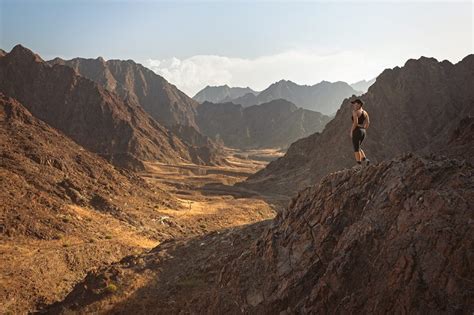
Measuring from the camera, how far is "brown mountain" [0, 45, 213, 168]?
87625 millimetres

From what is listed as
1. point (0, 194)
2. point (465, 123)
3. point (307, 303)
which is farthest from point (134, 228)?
A: point (465, 123)

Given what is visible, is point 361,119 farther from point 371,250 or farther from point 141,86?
point 141,86

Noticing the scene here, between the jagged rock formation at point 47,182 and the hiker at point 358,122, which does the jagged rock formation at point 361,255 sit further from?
the jagged rock formation at point 47,182

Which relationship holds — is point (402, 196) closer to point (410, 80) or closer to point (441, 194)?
point (441, 194)

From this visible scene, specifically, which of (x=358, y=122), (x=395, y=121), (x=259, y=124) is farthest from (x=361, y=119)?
(x=259, y=124)

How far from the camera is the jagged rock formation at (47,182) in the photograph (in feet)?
81.5

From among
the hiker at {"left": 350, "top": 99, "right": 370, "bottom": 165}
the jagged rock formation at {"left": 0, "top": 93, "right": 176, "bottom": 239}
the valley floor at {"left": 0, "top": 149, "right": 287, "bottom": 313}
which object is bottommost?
the valley floor at {"left": 0, "top": 149, "right": 287, "bottom": 313}

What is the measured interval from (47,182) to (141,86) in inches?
5444

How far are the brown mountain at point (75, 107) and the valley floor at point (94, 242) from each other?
4127cm

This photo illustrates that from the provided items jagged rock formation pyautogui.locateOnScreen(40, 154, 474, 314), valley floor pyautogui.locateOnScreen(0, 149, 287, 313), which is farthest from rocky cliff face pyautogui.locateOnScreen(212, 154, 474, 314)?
valley floor pyautogui.locateOnScreen(0, 149, 287, 313)

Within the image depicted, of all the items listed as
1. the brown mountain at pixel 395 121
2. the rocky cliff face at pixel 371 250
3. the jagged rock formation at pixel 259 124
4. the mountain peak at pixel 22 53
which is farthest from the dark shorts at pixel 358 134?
the jagged rock formation at pixel 259 124

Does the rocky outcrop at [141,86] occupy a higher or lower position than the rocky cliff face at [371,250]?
higher

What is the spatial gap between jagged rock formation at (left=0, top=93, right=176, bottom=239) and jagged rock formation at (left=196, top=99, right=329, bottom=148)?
11045 centimetres

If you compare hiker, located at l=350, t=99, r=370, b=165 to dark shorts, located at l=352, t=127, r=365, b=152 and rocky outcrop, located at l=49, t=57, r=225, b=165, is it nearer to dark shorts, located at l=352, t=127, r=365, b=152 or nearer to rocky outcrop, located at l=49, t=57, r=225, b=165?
dark shorts, located at l=352, t=127, r=365, b=152
